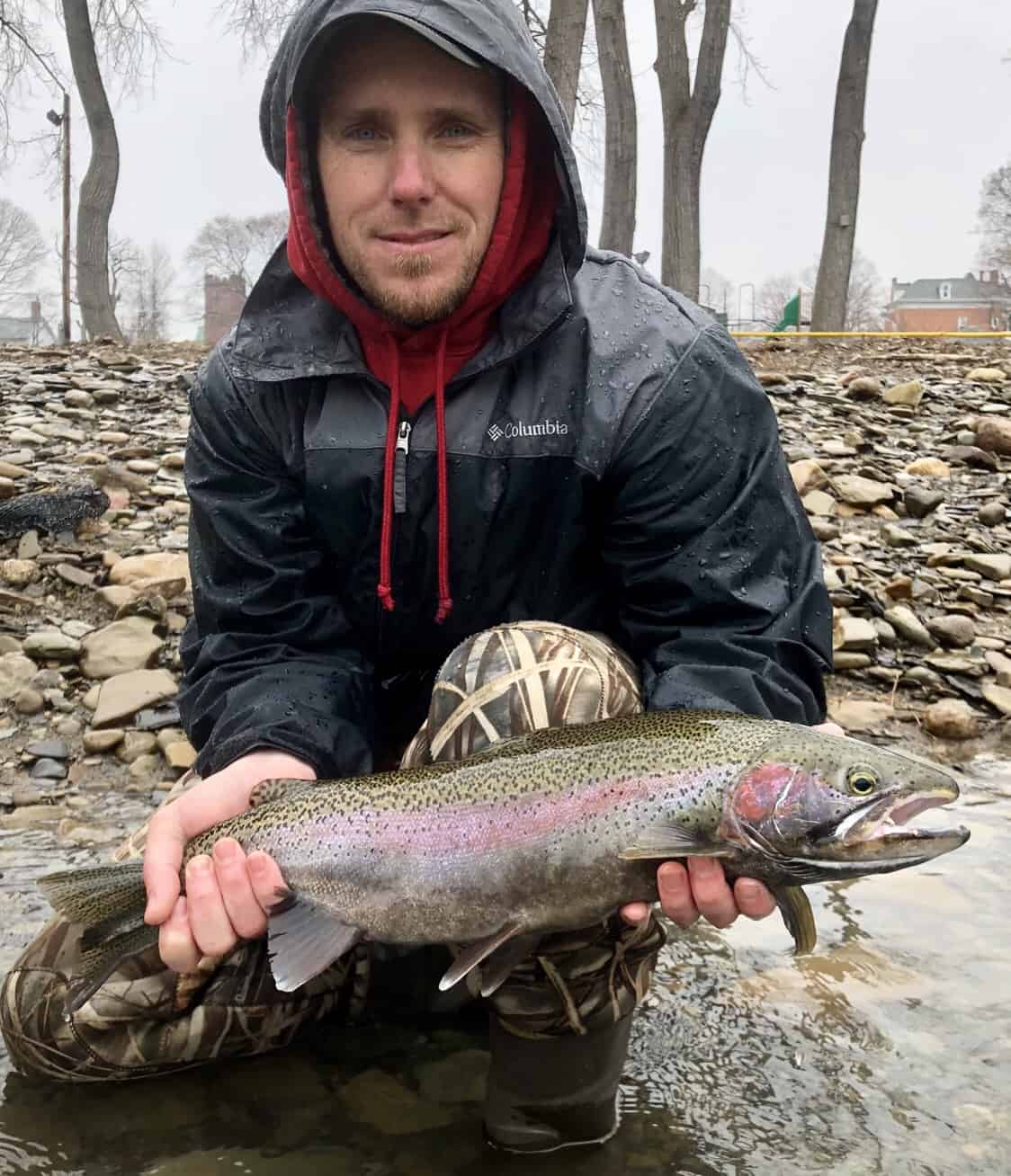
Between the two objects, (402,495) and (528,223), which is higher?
(528,223)

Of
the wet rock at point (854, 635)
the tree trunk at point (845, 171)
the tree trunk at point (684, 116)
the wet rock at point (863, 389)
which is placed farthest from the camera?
the tree trunk at point (845, 171)

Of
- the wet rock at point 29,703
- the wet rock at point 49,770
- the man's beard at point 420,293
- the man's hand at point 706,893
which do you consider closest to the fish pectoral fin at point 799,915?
the man's hand at point 706,893

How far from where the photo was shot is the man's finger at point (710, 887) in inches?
84.0

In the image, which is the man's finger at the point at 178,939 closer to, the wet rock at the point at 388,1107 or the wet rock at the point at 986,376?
the wet rock at the point at 388,1107

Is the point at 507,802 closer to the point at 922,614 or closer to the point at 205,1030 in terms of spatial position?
the point at 205,1030

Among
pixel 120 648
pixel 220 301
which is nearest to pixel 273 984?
pixel 120 648

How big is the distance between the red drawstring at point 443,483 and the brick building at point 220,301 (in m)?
50.3

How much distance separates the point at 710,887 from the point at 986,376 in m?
9.90

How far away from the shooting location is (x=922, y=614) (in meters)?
6.04

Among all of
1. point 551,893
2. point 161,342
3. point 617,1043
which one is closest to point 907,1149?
point 617,1043

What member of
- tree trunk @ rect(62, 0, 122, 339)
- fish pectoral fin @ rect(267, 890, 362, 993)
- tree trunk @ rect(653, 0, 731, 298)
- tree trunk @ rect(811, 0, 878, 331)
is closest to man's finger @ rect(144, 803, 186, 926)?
fish pectoral fin @ rect(267, 890, 362, 993)

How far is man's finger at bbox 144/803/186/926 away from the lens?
235cm

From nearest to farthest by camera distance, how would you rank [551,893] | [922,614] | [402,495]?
1. [551,893]
2. [402,495]
3. [922,614]

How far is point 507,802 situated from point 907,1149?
109 cm
